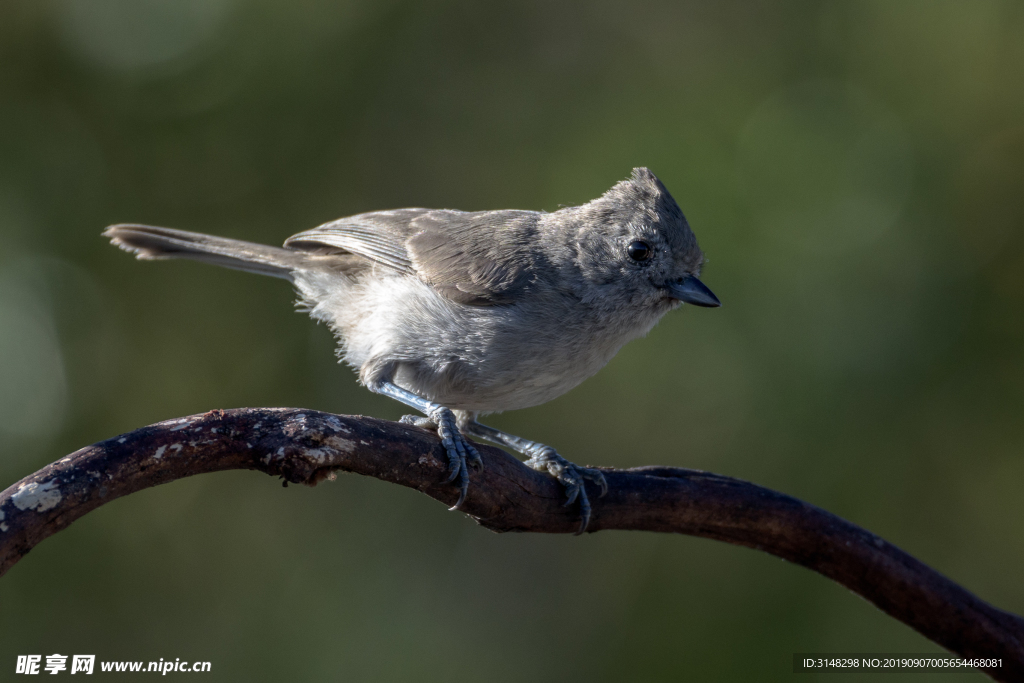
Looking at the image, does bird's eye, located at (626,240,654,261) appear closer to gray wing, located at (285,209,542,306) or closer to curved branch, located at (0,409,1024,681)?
gray wing, located at (285,209,542,306)

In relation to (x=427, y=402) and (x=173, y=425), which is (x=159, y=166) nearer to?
(x=427, y=402)

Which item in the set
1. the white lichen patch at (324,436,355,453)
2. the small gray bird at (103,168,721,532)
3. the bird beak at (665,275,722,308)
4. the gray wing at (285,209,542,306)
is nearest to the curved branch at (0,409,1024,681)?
the white lichen patch at (324,436,355,453)

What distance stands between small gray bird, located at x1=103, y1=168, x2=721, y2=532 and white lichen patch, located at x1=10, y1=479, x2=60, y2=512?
3.88 feet

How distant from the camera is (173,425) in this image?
1.68 m

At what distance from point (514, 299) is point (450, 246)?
42 centimetres

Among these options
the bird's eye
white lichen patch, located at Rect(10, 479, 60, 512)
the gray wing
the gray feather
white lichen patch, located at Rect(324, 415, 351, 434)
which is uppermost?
the gray feather

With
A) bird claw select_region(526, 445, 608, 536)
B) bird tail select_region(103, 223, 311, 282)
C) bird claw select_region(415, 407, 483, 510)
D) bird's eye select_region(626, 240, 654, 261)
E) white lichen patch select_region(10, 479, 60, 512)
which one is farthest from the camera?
bird tail select_region(103, 223, 311, 282)

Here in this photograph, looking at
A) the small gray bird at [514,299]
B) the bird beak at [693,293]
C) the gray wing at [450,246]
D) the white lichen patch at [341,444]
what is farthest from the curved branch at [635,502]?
the gray wing at [450,246]

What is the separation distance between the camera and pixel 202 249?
340cm

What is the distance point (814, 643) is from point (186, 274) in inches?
151

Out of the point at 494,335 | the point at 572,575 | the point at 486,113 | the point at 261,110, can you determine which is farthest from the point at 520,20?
the point at 572,575

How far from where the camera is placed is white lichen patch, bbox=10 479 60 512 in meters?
1.48

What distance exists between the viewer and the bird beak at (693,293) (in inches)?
111

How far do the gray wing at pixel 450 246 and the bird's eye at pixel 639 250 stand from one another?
1.26 ft
